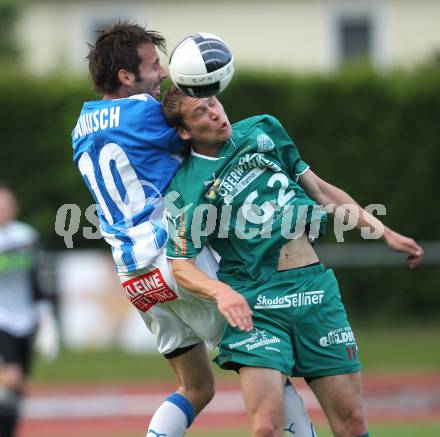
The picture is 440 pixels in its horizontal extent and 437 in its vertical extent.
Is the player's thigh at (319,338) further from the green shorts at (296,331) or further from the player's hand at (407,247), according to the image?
the player's hand at (407,247)

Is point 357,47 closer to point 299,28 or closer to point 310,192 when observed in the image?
point 299,28

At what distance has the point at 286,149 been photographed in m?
6.03

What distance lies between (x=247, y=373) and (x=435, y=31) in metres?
17.8

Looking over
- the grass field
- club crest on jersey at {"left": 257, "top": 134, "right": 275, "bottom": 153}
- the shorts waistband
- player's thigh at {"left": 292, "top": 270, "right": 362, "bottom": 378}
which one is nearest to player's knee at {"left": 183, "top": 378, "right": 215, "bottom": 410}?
player's thigh at {"left": 292, "top": 270, "right": 362, "bottom": 378}

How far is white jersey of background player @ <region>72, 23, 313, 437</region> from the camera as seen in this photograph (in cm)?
594

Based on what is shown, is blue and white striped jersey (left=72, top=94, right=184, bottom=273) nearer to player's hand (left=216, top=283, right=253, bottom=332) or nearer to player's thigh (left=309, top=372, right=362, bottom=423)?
player's hand (left=216, top=283, right=253, bottom=332)

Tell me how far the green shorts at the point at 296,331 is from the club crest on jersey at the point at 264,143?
63 centimetres

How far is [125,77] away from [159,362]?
9.70 m

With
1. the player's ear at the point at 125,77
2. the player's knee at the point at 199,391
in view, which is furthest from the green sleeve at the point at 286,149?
the player's knee at the point at 199,391

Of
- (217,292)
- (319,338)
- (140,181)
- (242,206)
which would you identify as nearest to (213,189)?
(242,206)

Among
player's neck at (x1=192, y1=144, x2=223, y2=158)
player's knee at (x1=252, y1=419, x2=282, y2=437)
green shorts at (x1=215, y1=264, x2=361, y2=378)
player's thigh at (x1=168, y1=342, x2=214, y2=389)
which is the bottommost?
player's thigh at (x1=168, y1=342, x2=214, y2=389)

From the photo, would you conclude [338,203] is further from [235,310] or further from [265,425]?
[265,425]

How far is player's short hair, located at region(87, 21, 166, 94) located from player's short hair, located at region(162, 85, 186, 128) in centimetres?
27

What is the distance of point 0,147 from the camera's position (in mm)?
17062
